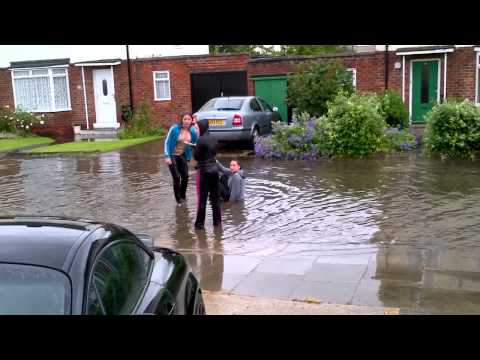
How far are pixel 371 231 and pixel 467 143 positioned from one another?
22.6ft

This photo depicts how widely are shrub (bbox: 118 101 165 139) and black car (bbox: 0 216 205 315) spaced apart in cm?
1715

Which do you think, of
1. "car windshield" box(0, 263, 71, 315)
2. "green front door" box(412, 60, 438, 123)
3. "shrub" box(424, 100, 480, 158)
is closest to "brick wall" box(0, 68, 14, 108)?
"green front door" box(412, 60, 438, 123)

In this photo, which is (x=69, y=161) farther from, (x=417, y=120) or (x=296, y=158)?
(x=417, y=120)

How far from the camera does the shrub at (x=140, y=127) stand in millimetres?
21047

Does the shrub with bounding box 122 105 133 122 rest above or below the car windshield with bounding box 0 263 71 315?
above

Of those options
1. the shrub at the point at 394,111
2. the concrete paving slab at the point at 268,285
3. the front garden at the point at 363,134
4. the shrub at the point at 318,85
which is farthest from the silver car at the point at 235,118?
the concrete paving slab at the point at 268,285

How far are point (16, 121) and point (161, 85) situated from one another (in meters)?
5.91

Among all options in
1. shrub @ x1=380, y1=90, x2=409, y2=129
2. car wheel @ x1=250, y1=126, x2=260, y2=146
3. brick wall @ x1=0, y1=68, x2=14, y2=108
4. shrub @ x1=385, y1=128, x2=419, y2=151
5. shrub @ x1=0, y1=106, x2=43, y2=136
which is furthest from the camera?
brick wall @ x1=0, y1=68, x2=14, y2=108

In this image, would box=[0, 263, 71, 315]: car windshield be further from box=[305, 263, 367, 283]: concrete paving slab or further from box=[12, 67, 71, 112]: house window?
box=[12, 67, 71, 112]: house window

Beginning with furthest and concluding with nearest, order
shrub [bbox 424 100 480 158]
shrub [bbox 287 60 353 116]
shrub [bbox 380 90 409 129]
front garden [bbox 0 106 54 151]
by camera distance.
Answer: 1. front garden [bbox 0 106 54 151]
2. shrub [bbox 287 60 353 116]
3. shrub [bbox 380 90 409 129]
4. shrub [bbox 424 100 480 158]

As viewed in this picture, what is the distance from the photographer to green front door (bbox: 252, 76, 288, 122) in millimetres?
21188

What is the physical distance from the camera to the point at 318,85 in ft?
58.4

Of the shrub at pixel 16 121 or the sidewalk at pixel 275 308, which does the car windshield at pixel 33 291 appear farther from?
the shrub at pixel 16 121

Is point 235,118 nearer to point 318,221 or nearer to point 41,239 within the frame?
point 318,221
